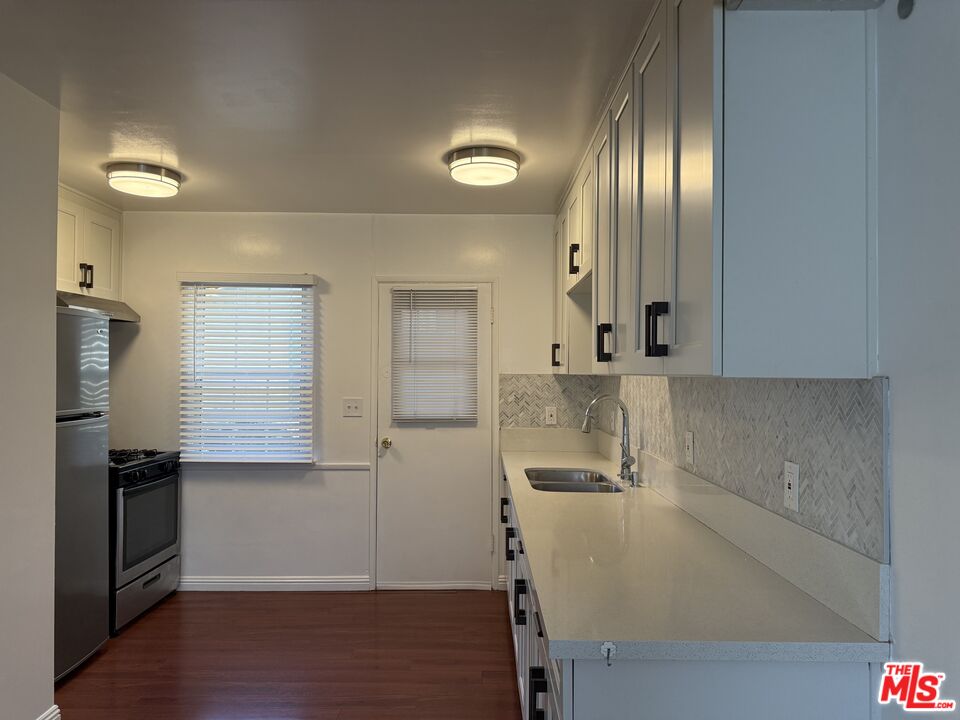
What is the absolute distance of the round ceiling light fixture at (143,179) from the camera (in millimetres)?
3227

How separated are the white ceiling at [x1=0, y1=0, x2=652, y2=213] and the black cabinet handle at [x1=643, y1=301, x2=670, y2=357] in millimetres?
880

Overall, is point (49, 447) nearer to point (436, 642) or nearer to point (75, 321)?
point (75, 321)

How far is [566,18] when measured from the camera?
6.28 ft

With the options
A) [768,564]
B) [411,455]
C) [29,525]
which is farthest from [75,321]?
[768,564]

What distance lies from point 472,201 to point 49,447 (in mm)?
2523

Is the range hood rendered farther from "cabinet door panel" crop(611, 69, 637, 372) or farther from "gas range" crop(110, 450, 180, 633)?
"cabinet door panel" crop(611, 69, 637, 372)

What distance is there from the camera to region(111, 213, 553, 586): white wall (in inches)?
166

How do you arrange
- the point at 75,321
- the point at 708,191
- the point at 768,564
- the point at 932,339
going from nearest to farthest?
the point at 932,339 < the point at 708,191 < the point at 768,564 < the point at 75,321

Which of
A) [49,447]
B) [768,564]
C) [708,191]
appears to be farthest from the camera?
[49,447]

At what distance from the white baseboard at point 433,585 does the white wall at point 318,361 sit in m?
0.17

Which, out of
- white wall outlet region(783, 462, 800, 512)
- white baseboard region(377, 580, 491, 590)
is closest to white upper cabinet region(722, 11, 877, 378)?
white wall outlet region(783, 462, 800, 512)

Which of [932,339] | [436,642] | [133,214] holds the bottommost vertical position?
[436,642]

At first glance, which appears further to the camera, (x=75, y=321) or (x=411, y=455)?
(x=411, y=455)

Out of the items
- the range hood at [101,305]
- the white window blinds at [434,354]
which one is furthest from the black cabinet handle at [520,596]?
the range hood at [101,305]
